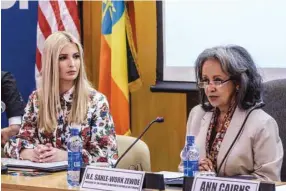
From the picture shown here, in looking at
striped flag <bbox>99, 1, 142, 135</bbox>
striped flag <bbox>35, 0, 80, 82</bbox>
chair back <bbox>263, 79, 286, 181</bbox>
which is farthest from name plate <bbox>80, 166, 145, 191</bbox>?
striped flag <bbox>35, 0, 80, 82</bbox>

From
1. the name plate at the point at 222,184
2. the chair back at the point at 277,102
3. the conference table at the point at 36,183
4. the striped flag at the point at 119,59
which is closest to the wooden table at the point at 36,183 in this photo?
the conference table at the point at 36,183

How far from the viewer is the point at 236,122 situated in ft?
9.51

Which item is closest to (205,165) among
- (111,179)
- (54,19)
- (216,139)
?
(216,139)

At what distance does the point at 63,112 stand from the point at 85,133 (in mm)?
190

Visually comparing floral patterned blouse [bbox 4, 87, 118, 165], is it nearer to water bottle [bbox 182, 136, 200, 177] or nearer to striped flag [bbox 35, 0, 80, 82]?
water bottle [bbox 182, 136, 200, 177]

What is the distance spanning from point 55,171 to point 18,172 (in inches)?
6.6

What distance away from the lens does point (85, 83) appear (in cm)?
363

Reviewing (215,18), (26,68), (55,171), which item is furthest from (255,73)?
(26,68)

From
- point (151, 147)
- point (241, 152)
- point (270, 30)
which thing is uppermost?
point (270, 30)

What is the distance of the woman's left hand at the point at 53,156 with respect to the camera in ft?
11.0

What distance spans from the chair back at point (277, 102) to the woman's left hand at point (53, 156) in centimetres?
101

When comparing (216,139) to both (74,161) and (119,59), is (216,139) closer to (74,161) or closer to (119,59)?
(74,161)

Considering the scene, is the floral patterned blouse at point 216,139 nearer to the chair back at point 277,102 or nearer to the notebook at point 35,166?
the chair back at point 277,102

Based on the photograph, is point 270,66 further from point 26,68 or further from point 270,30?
point 26,68
